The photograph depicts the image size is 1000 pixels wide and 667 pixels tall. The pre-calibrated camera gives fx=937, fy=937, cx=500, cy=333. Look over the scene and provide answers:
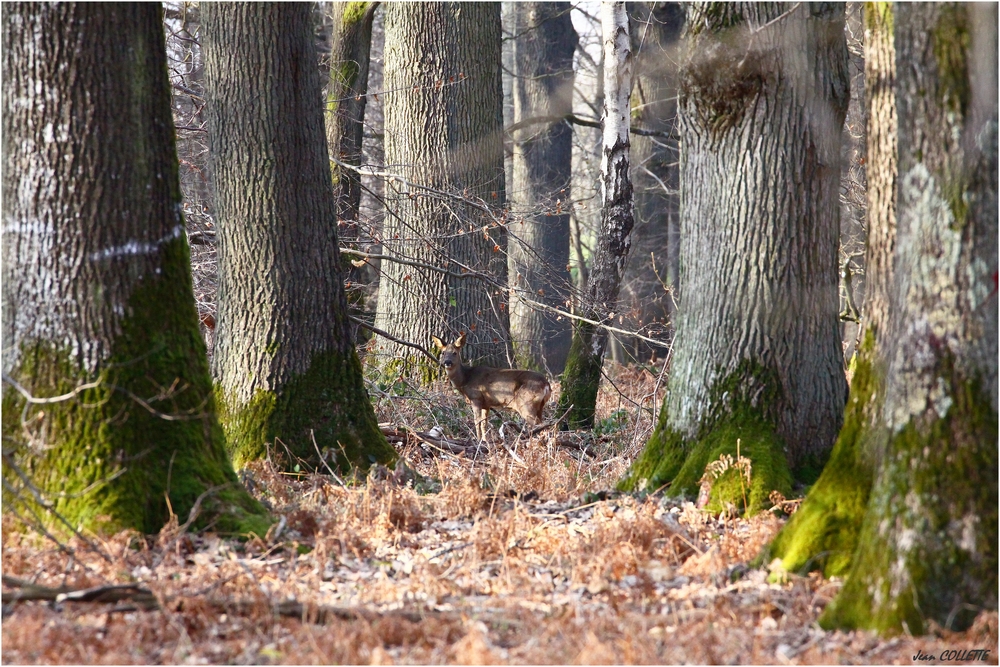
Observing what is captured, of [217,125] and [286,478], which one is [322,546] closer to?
[286,478]

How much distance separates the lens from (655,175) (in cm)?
2034

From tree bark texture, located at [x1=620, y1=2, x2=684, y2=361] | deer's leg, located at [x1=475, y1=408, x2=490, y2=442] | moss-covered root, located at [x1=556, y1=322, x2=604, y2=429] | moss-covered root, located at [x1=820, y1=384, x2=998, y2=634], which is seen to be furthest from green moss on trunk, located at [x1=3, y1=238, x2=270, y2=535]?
tree bark texture, located at [x1=620, y1=2, x2=684, y2=361]

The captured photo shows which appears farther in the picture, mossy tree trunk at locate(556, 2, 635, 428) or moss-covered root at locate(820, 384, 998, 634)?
mossy tree trunk at locate(556, 2, 635, 428)

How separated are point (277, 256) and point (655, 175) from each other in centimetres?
1365

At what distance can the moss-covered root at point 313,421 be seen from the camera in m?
7.98

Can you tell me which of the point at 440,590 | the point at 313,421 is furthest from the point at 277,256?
the point at 440,590

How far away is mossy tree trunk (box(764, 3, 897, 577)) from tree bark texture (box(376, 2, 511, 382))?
23.3 ft

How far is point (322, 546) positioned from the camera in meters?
5.64

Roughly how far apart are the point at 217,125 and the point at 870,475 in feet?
20.0

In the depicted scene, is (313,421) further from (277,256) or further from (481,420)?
(481,420)

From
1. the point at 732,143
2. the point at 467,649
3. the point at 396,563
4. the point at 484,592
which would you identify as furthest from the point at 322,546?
the point at 732,143

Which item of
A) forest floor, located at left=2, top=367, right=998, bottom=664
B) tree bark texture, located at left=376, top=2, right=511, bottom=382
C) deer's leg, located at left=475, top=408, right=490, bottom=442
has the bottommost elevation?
forest floor, located at left=2, top=367, right=998, bottom=664

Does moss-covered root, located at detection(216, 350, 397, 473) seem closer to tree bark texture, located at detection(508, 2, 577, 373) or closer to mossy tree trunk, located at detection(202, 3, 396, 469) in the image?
mossy tree trunk, located at detection(202, 3, 396, 469)

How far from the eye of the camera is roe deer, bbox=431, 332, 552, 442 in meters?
11.4
